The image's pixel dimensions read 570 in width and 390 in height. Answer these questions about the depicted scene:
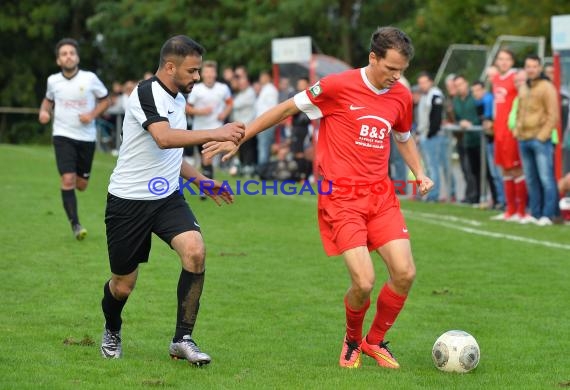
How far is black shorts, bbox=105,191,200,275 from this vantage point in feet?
24.0

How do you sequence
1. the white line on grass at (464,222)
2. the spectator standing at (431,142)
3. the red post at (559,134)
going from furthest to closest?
the spectator standing at (431,142) → the red post at (559,134) → the white line on grass at (464,222)

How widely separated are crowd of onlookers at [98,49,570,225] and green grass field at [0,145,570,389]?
0.92 m

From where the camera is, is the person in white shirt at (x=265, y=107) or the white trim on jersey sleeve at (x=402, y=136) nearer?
the white trim on jersey sleeve at (x=402, y=136)

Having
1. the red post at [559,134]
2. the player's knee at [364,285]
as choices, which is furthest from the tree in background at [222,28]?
the player's knee at [364,285]

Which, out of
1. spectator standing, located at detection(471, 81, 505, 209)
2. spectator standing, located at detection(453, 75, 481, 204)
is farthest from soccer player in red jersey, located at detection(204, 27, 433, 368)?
spectator standing, located at detection(453, 75, 481, 204)

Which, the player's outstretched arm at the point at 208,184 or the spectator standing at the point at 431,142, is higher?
the player's outstretched arm at the point at 208,184

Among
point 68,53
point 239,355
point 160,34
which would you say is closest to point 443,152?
point 68,53

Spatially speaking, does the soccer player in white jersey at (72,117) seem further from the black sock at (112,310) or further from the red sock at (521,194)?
the red sock at (521,194)

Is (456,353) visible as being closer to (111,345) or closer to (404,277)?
(404,277)

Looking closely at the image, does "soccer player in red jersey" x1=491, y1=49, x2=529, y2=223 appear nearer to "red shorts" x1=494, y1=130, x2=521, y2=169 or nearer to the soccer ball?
"red shorts" x1=494, y1=130, x2=521, y2=169

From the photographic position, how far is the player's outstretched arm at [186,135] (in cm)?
693

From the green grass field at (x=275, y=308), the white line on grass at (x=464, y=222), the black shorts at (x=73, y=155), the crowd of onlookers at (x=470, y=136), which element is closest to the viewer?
the green grass field at (x=275, y=308)

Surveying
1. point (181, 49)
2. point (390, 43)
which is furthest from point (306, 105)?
point (181, 49)

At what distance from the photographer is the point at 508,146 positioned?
16.4 metres
